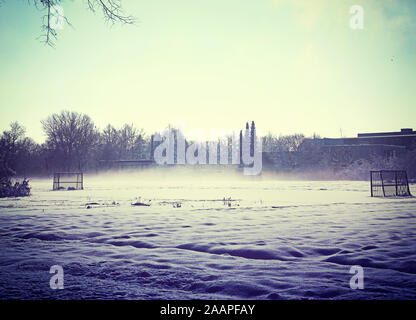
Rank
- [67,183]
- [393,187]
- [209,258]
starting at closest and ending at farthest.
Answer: [209,258], [393,187], [67,183]

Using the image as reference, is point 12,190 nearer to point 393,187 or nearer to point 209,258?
point 209,258

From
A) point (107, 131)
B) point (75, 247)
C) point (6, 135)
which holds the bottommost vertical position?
point (75, 247)

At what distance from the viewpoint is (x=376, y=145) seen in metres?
54.4

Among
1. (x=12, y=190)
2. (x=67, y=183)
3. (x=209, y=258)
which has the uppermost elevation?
(x=67, y=183)

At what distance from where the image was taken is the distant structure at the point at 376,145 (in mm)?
53469

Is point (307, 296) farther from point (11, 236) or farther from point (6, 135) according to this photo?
point (6, 135)

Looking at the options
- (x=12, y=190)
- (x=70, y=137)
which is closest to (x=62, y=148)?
(x=70, y=137)

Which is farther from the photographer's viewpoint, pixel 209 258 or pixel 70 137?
pixel 70 137

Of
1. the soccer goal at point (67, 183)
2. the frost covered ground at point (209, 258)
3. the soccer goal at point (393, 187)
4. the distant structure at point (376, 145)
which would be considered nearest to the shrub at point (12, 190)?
the soccer goal at point (67, 183)

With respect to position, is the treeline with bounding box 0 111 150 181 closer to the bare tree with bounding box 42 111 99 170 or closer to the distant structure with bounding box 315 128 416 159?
the bare tree with bounding box 42 111 99 170

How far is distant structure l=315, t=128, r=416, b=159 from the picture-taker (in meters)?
53.5
